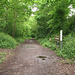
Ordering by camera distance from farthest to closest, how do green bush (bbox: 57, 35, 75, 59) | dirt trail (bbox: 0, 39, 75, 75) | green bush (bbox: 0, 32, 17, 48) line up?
1. green bush (bbox: 0, 32, 17, 48)
2. green bush (bbox: 57, 35, 75, 59)
3. dirt trail (bbox: 0, 39, 75, 75)

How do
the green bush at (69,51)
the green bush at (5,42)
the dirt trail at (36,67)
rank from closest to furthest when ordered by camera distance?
1. the dirt trail at (36,67)
2. the green bush at (69,51)
3. the green bush at (5,42)

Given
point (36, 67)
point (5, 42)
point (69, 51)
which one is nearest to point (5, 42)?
point (5, 42)

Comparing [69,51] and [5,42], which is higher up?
[5,42]

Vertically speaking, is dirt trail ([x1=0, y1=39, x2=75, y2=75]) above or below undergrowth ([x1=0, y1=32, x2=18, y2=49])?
below

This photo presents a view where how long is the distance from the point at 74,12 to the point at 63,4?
6.33 ft

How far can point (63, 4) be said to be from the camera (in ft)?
33.9

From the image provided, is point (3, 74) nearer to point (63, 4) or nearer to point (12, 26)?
Answer: point (63, 4)

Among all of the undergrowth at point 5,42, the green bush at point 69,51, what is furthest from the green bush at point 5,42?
the green bush at point 69,51

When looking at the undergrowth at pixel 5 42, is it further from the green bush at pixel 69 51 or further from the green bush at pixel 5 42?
the green bush at pixel 69 51

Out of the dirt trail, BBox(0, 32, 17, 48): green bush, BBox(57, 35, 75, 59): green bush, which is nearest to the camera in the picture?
the dirt trail

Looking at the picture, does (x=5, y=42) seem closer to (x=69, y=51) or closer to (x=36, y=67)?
(x=36, y=67)

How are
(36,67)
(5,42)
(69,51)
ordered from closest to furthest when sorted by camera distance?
(36,67) < (69,51) < (5,42)

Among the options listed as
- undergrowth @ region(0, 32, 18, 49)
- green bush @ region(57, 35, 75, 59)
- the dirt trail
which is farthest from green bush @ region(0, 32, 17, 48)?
green bush @ region(57, 35, 75, 59)

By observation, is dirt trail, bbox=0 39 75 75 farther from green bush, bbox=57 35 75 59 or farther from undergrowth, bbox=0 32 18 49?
undergrowth, bbox=0 32 18 49
